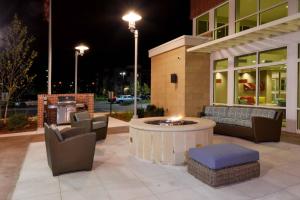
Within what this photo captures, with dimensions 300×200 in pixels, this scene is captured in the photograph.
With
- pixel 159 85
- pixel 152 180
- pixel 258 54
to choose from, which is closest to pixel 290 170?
pixel 152 180

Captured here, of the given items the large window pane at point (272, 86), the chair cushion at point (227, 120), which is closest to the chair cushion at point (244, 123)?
the chair cushion at point (227, 120)

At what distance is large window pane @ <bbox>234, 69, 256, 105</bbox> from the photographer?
923 centimetres

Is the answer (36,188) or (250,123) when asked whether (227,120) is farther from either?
(36,188)

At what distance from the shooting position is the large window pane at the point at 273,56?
7.97m

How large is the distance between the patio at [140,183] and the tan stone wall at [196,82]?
5543 millimetres

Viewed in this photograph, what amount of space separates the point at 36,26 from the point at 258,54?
32.1ft

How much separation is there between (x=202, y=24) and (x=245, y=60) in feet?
12.4

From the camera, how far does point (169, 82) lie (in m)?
11.5

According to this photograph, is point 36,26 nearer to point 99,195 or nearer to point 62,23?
point 62,23

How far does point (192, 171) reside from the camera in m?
3.84

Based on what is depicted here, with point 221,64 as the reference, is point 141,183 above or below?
below

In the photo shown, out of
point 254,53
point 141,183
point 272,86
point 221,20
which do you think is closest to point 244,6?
point 221,20

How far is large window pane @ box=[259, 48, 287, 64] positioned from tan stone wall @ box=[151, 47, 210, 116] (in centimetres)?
253

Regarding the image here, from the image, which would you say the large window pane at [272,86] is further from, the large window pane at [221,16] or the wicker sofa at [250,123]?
Result: the large window pane at [221,16]
